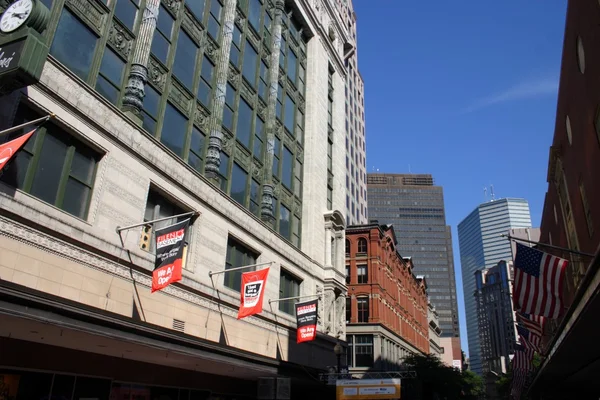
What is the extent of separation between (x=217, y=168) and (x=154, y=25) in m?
7.11

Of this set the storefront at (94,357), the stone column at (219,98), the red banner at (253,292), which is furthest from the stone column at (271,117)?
the storefront at (94,357)

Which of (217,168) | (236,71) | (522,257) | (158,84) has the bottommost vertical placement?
(522,257)

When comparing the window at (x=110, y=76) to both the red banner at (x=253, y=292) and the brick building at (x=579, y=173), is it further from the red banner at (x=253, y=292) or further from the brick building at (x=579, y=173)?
the brick building at (x=579, y=173)

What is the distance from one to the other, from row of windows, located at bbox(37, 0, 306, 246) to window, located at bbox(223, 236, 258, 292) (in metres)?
2.57

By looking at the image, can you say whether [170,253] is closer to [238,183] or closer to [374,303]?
[238,183]

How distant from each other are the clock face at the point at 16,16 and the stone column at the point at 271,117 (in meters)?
18.2

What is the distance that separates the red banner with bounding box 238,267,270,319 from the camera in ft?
67.2

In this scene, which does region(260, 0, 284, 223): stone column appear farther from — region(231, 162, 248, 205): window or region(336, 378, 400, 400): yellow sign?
region(336, 378, 400, 400): yellow sign

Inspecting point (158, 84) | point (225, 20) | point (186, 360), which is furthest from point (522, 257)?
point (225, 20)

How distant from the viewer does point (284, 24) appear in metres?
37.2

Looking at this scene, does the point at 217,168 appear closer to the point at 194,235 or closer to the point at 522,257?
the point at 194,235

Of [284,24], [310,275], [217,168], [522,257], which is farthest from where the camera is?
[284,24]

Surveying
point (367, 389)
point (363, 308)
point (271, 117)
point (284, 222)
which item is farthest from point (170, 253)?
point (363, 308)

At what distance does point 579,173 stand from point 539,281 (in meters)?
6.94
